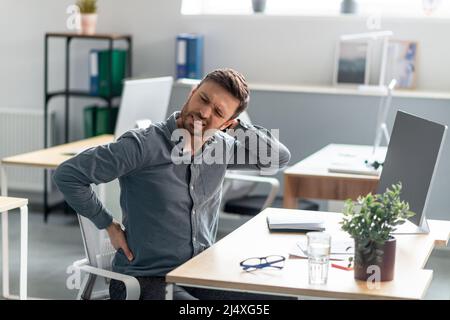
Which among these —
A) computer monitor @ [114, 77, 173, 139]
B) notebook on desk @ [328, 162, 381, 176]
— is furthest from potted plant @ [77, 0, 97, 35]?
notebook on desk @ [328, 162, 381, 176]

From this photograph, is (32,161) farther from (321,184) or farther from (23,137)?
(23,137)

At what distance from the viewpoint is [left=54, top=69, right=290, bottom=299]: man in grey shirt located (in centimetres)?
263

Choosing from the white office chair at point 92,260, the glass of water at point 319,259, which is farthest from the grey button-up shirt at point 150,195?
the glass of water at point 319,259

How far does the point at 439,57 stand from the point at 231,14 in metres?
1.44

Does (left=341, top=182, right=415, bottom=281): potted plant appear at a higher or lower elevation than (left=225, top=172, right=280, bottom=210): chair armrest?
higher

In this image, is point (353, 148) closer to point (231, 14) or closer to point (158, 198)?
point (231, 14)

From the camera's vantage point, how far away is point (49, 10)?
6.41m

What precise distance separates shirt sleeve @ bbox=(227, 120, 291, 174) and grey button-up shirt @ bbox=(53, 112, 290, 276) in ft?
0.96

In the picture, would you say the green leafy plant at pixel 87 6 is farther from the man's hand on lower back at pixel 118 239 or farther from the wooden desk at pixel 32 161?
the man's hand on lower back at pixel 118 239

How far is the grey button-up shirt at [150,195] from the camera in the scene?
2619 mm

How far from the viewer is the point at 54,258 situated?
5.09m

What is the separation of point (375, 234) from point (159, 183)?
2.47ft

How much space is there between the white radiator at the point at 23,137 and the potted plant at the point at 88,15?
79cm

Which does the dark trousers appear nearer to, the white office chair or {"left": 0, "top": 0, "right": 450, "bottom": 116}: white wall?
the white office chair
